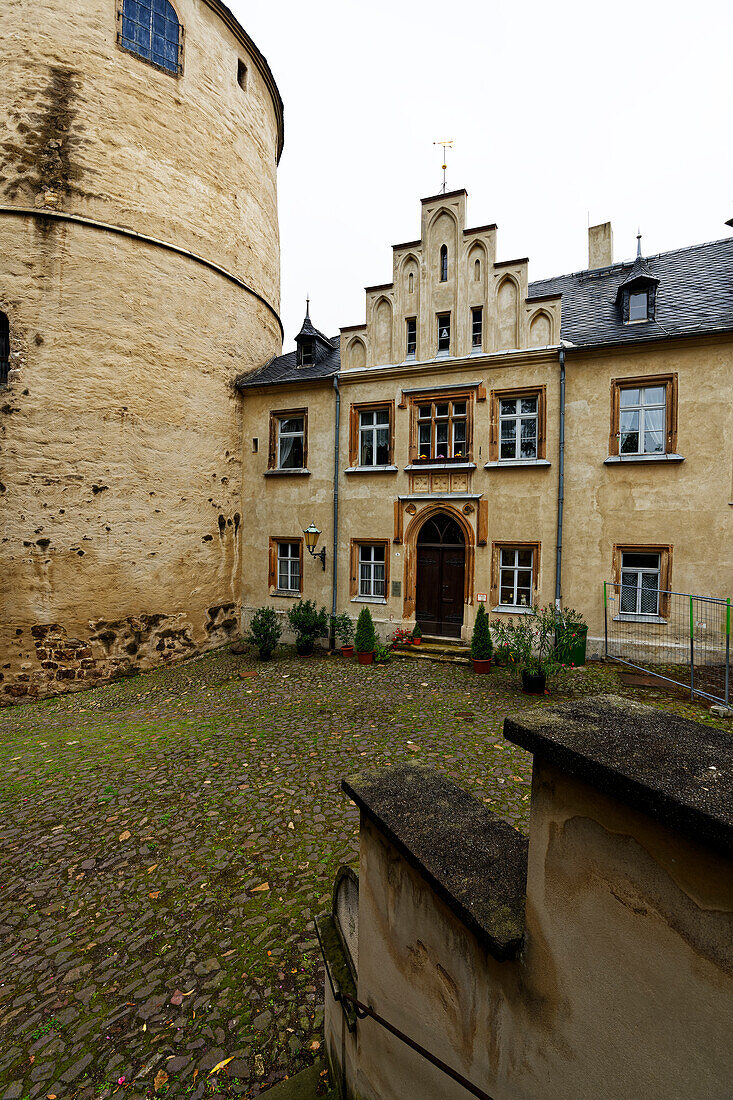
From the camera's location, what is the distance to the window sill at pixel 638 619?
1059 cm

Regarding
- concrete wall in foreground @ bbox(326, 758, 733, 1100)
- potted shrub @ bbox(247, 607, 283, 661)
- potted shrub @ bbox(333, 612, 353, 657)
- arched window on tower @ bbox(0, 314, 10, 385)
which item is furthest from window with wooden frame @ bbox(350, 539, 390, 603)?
concrete wall in foreground @ bbox(326, 758, 733, 1100)

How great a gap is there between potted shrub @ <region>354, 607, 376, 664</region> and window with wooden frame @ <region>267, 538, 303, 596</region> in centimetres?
270

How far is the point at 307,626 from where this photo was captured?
503 inches

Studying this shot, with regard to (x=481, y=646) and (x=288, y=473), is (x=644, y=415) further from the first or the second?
(x=288, y=473)

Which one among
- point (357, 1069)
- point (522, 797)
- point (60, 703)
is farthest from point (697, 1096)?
point (60, 703)

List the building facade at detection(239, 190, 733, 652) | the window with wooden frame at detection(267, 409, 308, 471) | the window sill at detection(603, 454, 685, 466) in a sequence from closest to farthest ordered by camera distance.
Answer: the window sill at detection(603, 454, 685, 466) < the building facade at detection(239, 190, 733, 652) < the window with wooden frame at detection(267, 409, 308, 471)

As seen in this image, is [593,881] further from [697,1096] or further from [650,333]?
[650,333]

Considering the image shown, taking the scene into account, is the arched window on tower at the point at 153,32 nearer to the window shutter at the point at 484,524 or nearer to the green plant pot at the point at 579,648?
the window shutter at the point at 484,524

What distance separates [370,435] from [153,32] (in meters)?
11.1

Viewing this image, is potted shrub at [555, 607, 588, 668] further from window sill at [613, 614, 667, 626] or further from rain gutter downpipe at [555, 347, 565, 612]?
window sill at [613, 614, 667, 626]

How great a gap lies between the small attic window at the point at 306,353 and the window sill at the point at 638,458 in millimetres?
8833

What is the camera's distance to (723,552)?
10031mm

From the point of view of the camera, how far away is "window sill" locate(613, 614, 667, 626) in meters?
10.6

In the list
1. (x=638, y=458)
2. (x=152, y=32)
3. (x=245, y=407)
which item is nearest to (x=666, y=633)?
(x=638, y=458)
